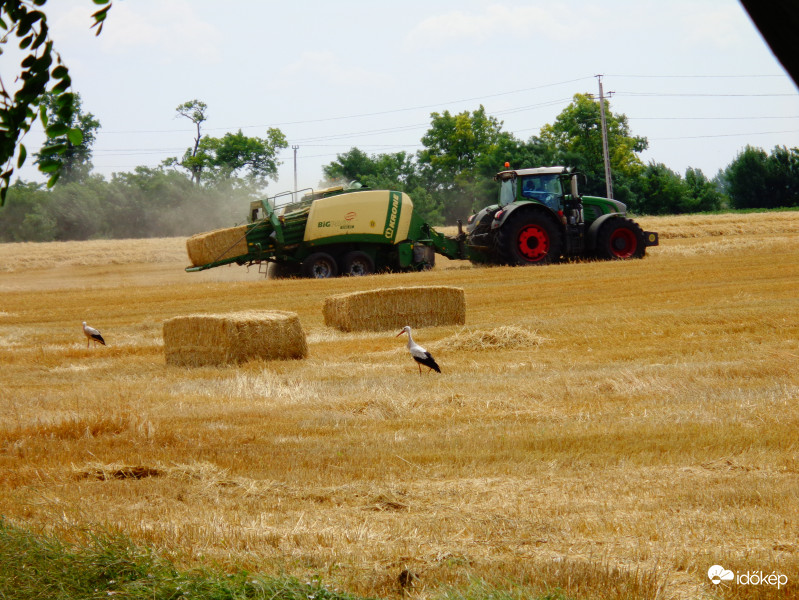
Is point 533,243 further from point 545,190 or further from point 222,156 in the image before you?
point 222,156

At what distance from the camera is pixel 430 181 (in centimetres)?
7681

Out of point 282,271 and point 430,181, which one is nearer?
point 282,271

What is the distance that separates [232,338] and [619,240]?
55.9 ft

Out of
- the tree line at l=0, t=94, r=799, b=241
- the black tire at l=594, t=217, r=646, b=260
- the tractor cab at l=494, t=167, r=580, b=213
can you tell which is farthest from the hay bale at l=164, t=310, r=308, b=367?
the tree line at l=0, t=94, r=799, b=241

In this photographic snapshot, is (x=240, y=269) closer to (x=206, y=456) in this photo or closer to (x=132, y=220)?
(x=206, y=456)

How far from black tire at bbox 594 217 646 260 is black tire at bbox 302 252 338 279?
7259mm

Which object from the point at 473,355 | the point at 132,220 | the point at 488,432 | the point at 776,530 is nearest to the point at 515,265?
the point at 473,355

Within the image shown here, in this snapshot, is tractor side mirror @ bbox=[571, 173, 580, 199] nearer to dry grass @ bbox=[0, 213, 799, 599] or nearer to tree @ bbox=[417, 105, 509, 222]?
dry grass @ bbox=[0, 213, 799, 599]

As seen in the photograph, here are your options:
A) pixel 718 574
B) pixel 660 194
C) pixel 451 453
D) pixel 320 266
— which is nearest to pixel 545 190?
pixel 320 266

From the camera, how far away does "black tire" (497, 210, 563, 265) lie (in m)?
24.8

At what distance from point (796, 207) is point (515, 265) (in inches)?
1753

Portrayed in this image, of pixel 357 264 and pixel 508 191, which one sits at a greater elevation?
pixel 508 191

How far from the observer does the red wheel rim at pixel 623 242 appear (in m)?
26.0

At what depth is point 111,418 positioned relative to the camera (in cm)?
761
